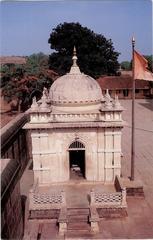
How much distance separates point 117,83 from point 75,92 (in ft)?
117

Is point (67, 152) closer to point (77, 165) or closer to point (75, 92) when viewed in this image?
point (77, 165)

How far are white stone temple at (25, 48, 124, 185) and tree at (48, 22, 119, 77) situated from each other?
28.4 metres

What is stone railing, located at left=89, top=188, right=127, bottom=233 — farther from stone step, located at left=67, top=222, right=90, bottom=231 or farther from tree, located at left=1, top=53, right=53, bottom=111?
tree, located at left=1, top=53, right=53, bottom=111

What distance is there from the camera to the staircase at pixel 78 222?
12148 mm

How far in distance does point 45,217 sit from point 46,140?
3391mm

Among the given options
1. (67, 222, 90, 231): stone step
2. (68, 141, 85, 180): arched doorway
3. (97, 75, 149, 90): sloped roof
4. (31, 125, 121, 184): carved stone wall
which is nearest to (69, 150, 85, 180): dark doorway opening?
(68, 141, 85, 180): arched doorway

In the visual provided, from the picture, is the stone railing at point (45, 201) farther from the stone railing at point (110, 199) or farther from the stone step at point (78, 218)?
the stone railing at point (110, 199)

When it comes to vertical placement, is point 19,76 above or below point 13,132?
above

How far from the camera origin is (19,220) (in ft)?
28.1

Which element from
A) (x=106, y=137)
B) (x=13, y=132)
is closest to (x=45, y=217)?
(x=106, y=137)

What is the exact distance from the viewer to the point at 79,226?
12.5 meters

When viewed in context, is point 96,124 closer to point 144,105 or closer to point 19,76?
point 19,76

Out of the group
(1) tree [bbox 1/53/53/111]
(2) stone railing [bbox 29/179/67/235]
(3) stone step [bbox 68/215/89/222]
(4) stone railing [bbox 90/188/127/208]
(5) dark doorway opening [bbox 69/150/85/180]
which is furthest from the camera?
(1) tree [bbox 1/53/53/111]

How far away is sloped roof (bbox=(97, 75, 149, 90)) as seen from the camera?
161 ft
